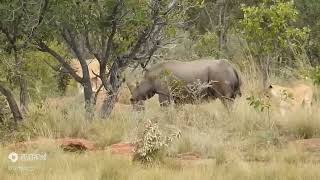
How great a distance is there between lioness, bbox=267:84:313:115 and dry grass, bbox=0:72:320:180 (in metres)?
0.27

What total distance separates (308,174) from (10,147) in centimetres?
463

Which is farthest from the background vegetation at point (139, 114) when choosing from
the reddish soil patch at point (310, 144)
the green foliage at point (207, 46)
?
the green foliage at point (207, 46)

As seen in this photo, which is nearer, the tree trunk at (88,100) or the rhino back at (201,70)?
the tree trunk at (88,100)

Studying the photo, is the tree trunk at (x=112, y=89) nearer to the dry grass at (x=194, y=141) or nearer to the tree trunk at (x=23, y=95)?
the dry grass at (x=194, y=141)

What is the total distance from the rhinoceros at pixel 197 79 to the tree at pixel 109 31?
59cm

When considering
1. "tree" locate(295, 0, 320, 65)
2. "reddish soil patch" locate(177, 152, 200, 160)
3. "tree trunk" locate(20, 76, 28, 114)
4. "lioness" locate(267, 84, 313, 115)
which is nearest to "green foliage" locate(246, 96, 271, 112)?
"lioness" locate(267, 84, 313, 115)

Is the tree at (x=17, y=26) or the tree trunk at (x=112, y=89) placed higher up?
the tree at (x=17, y=26)

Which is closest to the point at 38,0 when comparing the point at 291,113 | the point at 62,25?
the point at 62,25

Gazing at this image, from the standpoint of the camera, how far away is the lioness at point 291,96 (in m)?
12.5

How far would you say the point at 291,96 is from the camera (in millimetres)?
12195

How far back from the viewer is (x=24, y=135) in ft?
36.5

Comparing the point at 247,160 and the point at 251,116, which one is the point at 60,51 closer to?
the point at 251,116

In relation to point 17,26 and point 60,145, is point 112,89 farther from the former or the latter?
point 60,145

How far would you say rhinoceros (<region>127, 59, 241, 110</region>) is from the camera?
1367 cm
